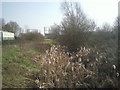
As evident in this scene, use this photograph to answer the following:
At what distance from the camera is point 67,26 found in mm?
16219

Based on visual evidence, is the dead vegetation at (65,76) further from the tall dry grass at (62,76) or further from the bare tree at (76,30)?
the bare tree at (76,30)

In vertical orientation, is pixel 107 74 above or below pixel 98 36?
below

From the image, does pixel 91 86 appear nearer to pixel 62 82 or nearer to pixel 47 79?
pixel 62 82

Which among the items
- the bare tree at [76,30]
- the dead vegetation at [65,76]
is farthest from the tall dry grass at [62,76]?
the bare tree at [76,30]

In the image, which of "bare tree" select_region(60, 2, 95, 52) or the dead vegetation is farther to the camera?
"bare tree" select_region(60, 2, 95, 52)

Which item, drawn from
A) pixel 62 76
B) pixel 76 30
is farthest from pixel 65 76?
pixel 76 30

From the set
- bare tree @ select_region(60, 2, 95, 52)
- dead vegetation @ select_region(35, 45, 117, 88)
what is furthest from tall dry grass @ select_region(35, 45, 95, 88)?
bare tree @ select_region(60, 2, 95, 52)

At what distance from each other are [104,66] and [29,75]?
3011 mm

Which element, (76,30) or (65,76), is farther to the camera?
(76,30)

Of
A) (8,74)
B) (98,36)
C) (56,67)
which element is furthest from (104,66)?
(98,36)

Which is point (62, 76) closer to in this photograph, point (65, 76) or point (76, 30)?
point (65, 76)

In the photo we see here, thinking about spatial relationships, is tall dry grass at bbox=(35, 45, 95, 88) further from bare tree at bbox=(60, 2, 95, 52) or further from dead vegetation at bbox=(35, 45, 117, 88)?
bare tree at bbox=(60, 2, 95, 52)

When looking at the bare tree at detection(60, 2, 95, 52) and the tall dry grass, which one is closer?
the tall dry grass

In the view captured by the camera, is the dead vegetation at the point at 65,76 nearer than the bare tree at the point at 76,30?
Yes
